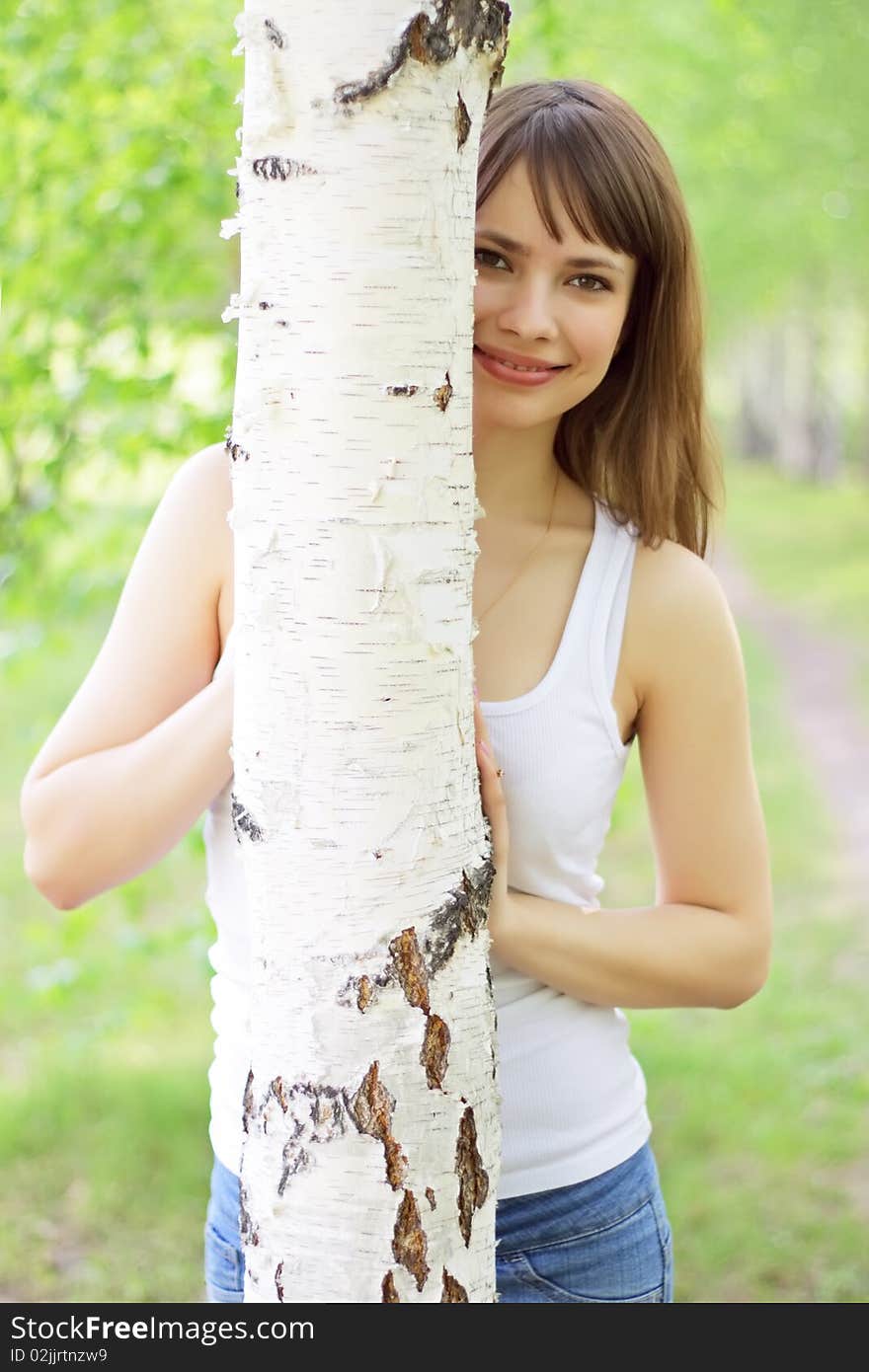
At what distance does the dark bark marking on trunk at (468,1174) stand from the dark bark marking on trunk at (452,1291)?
0.10 ft

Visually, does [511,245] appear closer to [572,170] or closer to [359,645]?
[572,170]

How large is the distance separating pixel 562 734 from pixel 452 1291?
654mm

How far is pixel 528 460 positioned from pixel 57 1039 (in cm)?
470

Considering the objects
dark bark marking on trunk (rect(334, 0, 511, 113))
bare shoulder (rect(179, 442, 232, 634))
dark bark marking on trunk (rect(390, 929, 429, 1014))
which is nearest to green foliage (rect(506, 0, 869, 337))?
bare shoulder (rect(179, 442, 232, 634))

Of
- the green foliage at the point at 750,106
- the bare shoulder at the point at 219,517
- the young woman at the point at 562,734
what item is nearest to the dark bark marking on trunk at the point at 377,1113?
the young woman at the point at 562,734

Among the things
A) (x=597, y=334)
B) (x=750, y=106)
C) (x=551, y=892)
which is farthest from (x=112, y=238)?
(x=750, y=106)

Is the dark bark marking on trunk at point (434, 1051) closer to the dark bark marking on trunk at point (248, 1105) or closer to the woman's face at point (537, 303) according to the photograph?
the dark bark marking on trunk at point (248, 1105)

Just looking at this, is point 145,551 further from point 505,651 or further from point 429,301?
point 429,301

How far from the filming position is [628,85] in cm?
822

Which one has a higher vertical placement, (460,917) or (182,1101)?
(460,917)

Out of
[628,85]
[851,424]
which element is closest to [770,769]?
[628,85]

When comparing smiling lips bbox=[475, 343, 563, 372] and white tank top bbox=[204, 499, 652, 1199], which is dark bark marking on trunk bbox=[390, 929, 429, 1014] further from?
smiling lips bbox=[475, 343, 563, 372]

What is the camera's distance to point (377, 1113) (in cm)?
123

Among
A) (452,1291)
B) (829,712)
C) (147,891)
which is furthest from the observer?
(829,712)
